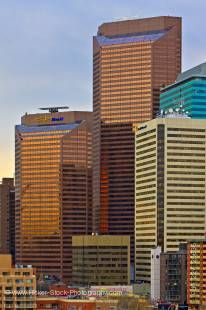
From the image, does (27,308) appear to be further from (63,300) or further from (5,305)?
(63,300)

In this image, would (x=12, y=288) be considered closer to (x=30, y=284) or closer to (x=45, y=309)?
(x=30, y=284)

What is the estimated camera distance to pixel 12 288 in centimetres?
17650

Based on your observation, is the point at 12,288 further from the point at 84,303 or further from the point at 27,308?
the point at 84,303

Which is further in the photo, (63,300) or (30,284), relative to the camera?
(63,300)

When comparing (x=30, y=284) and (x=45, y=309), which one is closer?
(x=30, y=284)

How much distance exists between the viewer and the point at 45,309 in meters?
190

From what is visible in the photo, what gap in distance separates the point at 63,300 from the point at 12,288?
2331 cm

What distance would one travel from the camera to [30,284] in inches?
7037

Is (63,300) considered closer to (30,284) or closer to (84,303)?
(84,303)

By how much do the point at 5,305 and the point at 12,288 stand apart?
3274 mm

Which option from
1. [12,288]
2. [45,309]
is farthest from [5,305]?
[45,309]

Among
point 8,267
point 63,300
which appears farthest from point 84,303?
point 8,267

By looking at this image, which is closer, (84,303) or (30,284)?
(30,284)

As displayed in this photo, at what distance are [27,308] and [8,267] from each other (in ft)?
38.1
